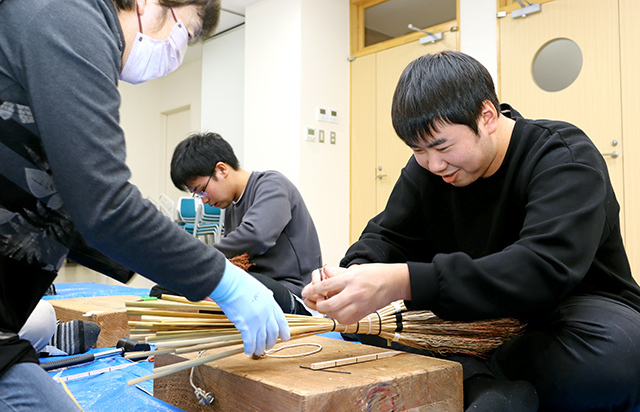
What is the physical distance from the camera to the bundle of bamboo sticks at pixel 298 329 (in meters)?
1.01

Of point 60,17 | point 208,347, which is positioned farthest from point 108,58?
point 208,347

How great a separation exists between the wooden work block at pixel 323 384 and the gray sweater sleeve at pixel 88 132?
261mm

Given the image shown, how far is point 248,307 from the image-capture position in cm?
91

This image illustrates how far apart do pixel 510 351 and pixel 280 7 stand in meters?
4.37

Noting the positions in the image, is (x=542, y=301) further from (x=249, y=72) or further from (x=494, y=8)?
Answer: (x=249, y=72)

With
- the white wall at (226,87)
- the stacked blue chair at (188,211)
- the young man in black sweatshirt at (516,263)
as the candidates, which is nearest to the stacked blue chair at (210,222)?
the stacked blue chair at (188,211)

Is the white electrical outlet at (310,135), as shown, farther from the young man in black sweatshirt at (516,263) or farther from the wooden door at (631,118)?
the young man in black sweatshirt at (516,263)

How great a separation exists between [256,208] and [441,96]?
1.25m

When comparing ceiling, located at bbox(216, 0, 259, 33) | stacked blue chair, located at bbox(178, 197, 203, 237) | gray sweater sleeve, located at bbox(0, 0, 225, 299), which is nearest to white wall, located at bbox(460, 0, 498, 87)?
ceiling, located at bbox(216, 0, 259, 33)

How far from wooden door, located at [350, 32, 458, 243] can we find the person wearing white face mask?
3.88 meters

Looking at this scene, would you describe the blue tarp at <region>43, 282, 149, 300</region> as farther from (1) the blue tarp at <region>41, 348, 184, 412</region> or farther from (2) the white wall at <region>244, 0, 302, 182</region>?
(2) the white wall at <region>244, 0, 302, 182</region>

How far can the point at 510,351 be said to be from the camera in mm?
1225

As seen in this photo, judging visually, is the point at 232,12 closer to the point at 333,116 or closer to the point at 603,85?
the point at 333,116

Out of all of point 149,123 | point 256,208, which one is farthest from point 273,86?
point 149,123
